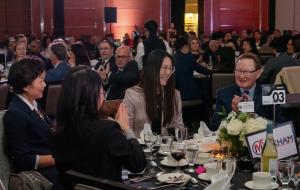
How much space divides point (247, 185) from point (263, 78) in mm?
4812

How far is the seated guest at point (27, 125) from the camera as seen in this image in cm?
304

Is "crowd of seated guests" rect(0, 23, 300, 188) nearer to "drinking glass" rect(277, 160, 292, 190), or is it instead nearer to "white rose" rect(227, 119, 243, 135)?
"white rose" rect(227, 119, 243, 135)

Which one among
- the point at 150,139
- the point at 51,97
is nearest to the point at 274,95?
the point at 150,139

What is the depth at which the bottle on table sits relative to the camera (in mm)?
2586

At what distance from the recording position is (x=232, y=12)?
52.6ft

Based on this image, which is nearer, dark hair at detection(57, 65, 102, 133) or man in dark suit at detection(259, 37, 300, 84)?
dark hair at detection(57, 65, 102, 133)

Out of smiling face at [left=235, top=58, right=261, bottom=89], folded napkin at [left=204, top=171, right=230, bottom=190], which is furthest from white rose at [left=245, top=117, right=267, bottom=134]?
smiling face at [left=235, top=58, right=261, bottom=89]

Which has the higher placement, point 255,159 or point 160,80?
point 160,80

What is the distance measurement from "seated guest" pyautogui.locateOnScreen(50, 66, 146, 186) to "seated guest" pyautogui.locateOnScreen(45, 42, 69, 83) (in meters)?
3.34

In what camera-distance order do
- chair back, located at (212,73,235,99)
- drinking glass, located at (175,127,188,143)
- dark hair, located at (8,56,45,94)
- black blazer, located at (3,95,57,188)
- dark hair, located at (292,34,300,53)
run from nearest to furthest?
black blazer, located at (3,95,57,188) → drinking glass, located at (175,127,188,143) → dark hair, located at (8,56,45,94) → chair back, located at (212,73,235,99) → dark hair, located at (292,34,300,53)

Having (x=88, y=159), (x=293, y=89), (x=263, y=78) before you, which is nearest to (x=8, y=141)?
(x=88, y=159)

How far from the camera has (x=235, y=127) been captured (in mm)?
2672

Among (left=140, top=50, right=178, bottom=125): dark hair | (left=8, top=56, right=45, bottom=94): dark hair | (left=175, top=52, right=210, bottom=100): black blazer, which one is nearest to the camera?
(left=8, top=56, right=45, bottom=94): dark hair

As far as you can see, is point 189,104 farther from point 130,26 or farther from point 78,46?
point 130,26
